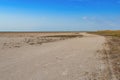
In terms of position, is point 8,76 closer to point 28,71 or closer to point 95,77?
point 28,71

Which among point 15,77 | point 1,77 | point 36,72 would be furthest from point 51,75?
point 1,77

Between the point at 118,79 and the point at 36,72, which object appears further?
the point at 36,72

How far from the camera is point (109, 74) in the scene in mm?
8047

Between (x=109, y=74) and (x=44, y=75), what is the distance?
2.89 meters

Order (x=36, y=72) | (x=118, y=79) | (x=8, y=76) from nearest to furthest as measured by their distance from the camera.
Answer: (x=118, y=79) → (x=8, y=76) → (x=36, y=72)

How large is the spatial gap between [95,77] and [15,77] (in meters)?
3.36

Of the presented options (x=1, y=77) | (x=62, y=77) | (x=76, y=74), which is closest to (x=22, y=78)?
(x=1, y=77)

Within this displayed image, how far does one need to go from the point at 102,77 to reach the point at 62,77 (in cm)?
166

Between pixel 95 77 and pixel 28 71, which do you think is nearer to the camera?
pixel 95 77

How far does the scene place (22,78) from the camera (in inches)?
294

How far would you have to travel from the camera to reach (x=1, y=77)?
25.1 ft

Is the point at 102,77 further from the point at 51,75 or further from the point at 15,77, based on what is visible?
the point at 15,77

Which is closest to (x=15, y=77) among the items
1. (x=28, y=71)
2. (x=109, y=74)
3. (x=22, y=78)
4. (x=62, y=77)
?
(x=22, y=78)

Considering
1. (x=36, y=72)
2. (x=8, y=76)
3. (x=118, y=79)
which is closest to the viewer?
(x=118, y=79)
